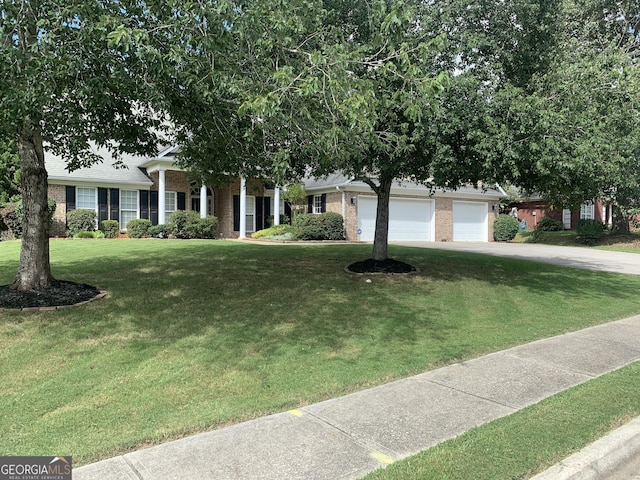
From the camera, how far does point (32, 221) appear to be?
→ 295 inches

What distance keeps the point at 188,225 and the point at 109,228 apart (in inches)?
145

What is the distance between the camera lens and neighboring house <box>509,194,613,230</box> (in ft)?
123

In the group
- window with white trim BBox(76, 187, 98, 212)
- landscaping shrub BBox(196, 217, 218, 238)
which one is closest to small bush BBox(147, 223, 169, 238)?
landscaping shrub BBox(196, 217, 218, 238)

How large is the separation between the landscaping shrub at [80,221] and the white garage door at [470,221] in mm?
19877

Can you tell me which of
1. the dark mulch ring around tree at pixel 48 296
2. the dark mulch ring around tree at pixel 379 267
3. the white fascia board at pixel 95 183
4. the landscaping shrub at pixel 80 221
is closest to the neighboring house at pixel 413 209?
the white fascia board at pixel 95 183

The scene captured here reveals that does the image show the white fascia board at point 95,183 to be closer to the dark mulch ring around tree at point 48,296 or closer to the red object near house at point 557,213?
the dark mulch ring around tree at point 48,296

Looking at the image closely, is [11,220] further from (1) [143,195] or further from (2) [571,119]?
(2) [571,119]

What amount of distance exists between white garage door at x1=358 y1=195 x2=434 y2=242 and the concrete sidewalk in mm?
18597

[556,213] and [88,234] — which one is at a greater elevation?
[556,213]

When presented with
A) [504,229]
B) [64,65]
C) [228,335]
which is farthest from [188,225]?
[504,229]

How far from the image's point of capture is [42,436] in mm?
3598

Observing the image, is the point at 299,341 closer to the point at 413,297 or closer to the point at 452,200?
the point at 413,297

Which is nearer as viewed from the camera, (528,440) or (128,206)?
(528,440)

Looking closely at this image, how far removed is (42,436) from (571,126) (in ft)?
30.2
